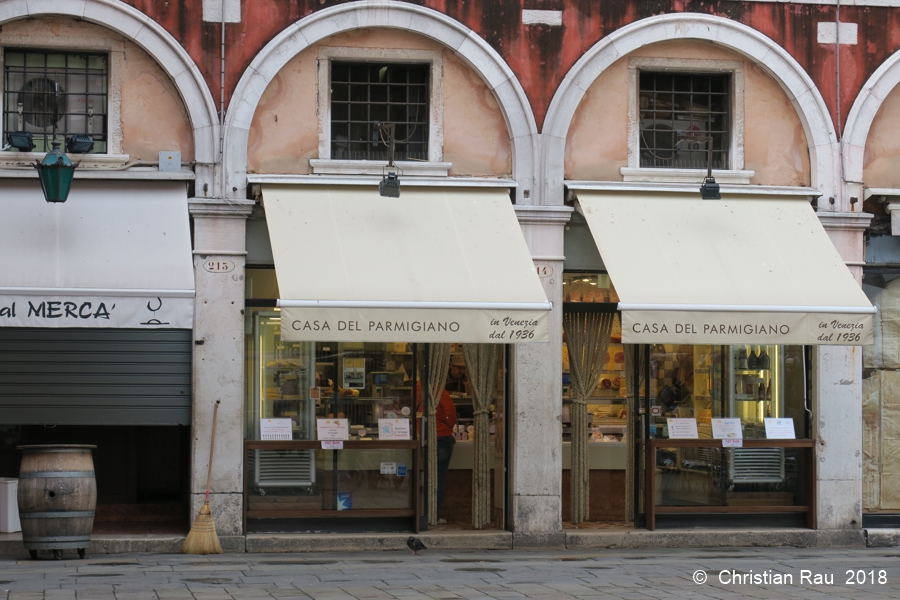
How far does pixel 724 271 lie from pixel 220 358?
514 cm

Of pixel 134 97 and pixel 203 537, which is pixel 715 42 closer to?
pixel 134 97

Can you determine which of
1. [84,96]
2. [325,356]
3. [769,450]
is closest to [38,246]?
[84,96]

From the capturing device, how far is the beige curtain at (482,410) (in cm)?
1427

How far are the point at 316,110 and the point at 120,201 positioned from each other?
7.30ft

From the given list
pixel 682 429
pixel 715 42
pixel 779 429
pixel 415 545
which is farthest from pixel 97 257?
pixel 779 429

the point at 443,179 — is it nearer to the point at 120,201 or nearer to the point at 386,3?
the point at 386,3

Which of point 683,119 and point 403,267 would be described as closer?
point 403,267

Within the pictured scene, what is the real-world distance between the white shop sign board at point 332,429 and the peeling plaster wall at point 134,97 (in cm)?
306

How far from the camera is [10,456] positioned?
14508 millimetres

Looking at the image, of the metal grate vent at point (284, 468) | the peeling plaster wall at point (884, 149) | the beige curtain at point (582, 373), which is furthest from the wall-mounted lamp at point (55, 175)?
the peeling plaster wall at point (884, 149)

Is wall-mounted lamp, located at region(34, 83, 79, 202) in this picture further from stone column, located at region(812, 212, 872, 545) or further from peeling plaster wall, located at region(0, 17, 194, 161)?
stone column, located at region(812, 212, 872, 545)

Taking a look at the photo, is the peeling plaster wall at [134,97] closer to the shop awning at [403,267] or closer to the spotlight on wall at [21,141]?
the spotlight on wall at [21,141]

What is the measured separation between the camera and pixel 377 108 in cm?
1395

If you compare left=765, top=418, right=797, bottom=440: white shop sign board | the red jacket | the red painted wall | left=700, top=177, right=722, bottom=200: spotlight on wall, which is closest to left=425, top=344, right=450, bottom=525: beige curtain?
the red jacket
